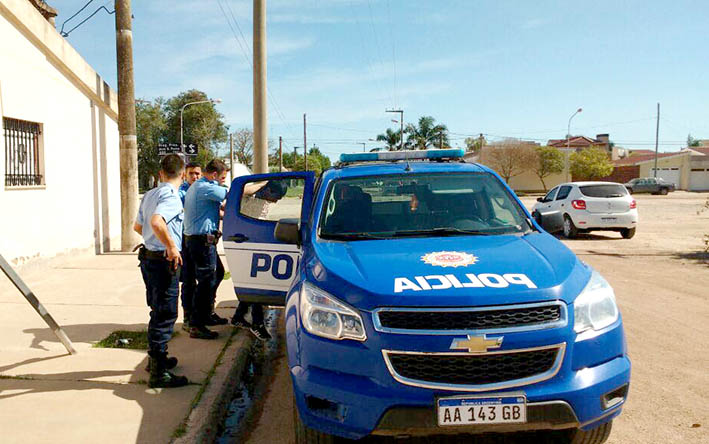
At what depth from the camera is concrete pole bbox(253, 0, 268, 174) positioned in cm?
1252

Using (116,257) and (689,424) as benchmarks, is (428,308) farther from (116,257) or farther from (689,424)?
(116,257)

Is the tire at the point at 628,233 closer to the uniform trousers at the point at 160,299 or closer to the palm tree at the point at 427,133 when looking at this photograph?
the uniform trousers at the point at 160,299

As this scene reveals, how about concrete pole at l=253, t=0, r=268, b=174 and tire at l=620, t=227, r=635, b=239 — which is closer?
concrete pole at l=253, t=0, r=268, b=174

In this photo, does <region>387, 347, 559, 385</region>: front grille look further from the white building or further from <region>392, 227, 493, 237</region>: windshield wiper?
the white building

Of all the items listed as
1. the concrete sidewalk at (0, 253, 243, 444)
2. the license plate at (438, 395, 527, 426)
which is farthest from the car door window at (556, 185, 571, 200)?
the license plate at (438, 395, 527, 426)

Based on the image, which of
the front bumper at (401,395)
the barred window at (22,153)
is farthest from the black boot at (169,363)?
the barred window at (22,153)

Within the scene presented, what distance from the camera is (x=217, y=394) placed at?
441cm

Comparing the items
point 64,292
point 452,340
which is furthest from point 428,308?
point 64,292

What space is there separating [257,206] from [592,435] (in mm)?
3693

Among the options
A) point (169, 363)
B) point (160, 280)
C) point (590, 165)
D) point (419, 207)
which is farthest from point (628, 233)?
point (590, 165)

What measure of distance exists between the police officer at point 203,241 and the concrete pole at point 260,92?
6.60m

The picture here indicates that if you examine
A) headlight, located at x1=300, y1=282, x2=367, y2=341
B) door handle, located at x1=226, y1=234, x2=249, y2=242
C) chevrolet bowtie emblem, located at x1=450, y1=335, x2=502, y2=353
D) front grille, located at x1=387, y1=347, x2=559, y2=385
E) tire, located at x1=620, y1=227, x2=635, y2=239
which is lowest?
tire, located at x1=620, y1=227, x2=635, y2=239

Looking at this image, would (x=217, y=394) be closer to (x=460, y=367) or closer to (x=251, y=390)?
(x=251, y=390)

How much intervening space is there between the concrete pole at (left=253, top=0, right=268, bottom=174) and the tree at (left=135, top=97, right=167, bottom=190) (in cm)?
5534
